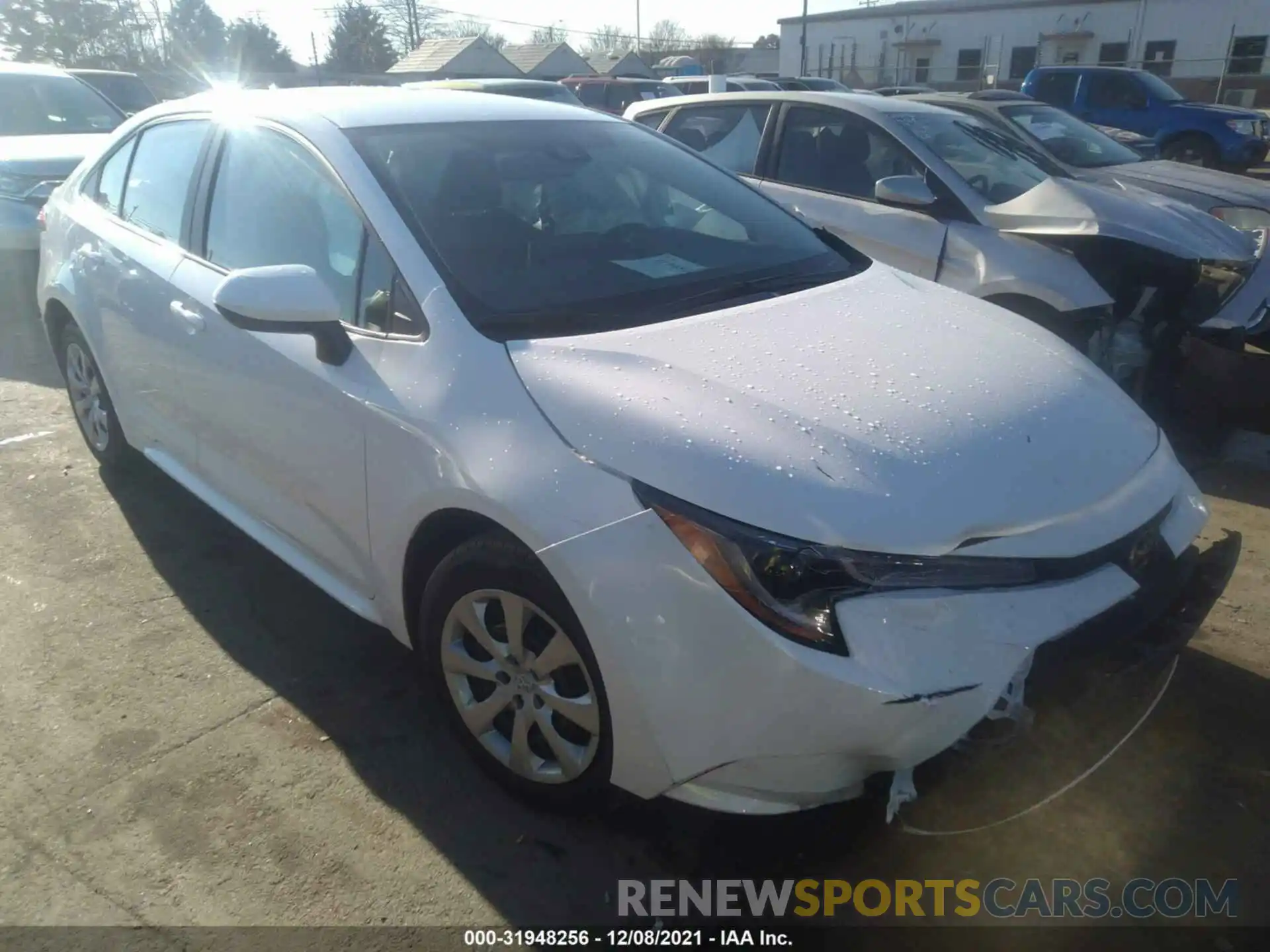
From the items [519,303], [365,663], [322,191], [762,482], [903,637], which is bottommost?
[365,663]

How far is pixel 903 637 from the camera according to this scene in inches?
73.7

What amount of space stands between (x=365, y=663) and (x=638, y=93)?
2034 centimetres

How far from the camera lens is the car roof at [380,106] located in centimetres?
301

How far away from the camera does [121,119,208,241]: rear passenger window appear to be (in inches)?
138

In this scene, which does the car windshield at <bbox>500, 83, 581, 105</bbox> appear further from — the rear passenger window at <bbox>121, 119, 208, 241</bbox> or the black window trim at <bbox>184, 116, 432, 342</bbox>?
the black window trim at <bbox>184, 116, 432, 342</bbox>

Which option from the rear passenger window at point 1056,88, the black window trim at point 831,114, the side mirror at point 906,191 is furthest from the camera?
the rear passenger window at point 1056,88

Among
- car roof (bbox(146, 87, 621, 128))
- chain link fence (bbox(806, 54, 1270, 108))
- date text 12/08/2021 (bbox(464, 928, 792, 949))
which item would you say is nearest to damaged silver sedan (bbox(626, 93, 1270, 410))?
car roof (bbox(146, 87, 621, 128))

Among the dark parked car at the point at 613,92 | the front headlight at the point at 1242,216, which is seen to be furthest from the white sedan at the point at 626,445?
the dark parked car at the point at 613,92

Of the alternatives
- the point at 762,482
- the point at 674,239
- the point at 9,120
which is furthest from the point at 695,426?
the point at 9,120

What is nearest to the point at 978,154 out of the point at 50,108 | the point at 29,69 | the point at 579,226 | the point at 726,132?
the point at 726,132

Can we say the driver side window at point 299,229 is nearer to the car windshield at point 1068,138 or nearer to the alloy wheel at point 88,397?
the alloy wheel at point 88,397

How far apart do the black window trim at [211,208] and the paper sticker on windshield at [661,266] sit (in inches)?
26.1

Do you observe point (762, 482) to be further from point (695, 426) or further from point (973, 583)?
Result: point (973, 583)

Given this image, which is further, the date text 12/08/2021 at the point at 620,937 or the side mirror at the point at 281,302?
the side mirror at the point at 281,302
